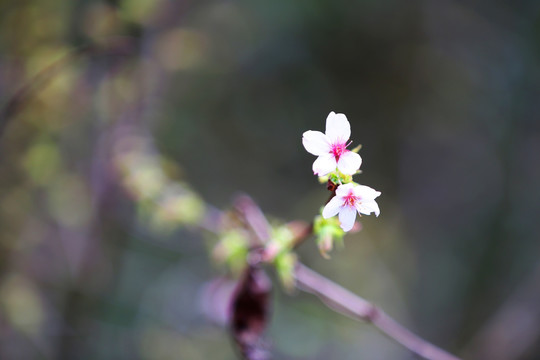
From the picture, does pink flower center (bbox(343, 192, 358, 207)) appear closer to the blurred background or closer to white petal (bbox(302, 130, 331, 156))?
white petal (bbox(302, 130, 331, 156))

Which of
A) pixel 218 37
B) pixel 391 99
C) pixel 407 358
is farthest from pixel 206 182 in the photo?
pixel 407 358

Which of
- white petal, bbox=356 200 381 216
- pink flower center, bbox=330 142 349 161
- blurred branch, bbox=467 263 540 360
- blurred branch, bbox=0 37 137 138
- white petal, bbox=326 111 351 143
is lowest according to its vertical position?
white petal, bbox=356 200 381 216

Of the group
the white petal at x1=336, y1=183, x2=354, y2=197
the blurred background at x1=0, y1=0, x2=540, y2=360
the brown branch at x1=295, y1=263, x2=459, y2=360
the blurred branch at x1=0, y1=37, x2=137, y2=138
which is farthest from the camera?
the blurred background at x1=0, y1=0, x2=540, y2=360

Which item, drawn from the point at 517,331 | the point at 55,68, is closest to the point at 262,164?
the point at 517,331

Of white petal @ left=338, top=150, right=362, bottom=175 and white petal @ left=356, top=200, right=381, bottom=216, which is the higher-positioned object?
white petal @ left=338, top=150, right=362, bottom=175

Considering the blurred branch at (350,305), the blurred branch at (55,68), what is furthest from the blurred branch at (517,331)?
the blurred branch at (55,68)

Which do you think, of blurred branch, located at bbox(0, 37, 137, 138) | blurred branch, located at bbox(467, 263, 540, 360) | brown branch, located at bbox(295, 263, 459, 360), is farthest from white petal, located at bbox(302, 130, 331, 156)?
blurred branch, located at bbox(467, 263, 540, 360)

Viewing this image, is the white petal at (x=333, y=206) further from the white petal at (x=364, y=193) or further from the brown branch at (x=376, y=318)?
the brown branch at (x=376, y=318)
